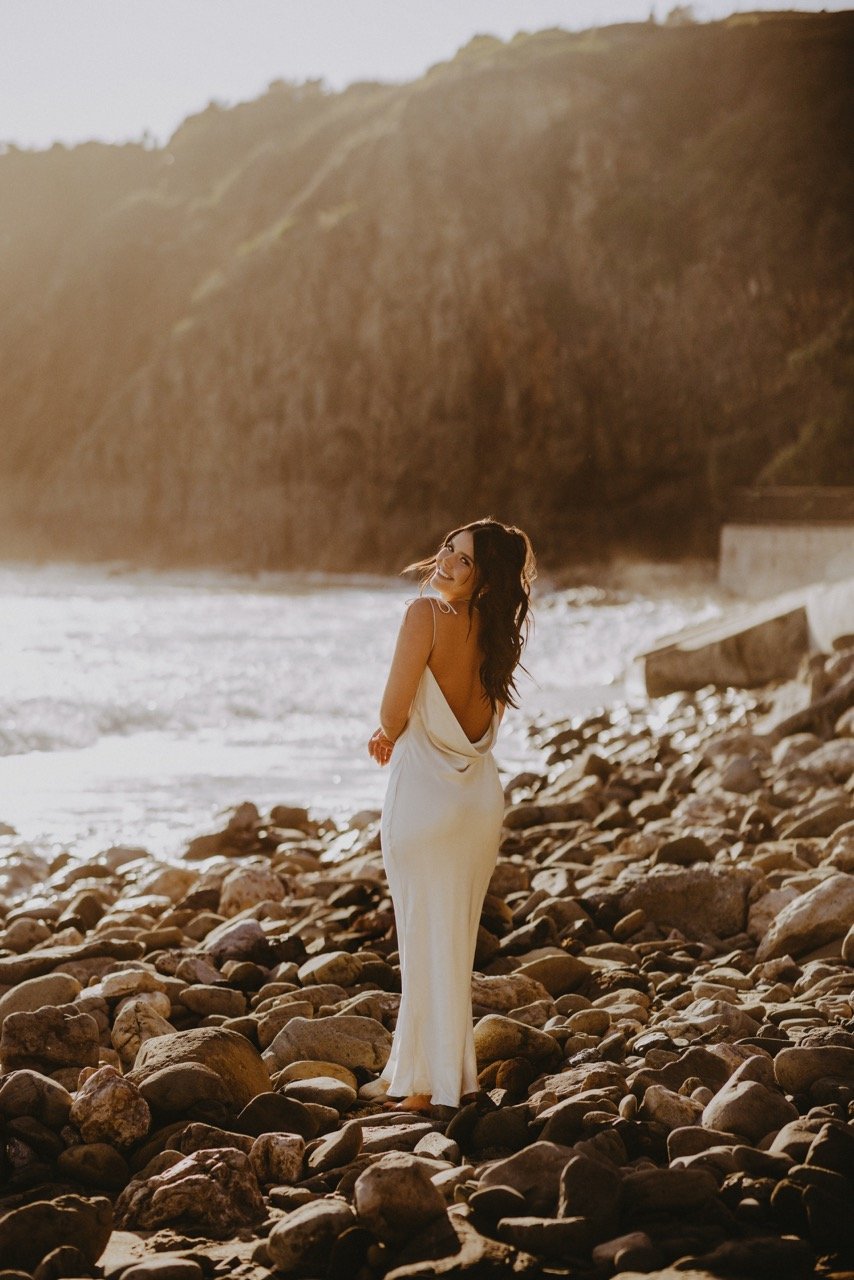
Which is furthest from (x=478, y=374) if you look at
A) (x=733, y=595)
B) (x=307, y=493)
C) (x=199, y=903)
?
(x=199, y=903)

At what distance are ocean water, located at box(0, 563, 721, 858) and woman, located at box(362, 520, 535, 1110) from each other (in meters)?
4.74

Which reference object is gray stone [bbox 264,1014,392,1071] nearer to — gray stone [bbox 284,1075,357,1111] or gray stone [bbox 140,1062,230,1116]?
gray stone [bbox 284,1075,357,1111]

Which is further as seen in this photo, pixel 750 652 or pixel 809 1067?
pixel 750 652

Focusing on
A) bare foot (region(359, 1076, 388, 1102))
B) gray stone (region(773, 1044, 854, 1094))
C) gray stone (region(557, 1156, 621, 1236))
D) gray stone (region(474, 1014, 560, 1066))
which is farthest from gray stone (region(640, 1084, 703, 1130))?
bare foot (region(359, 1076, 388, 1102))

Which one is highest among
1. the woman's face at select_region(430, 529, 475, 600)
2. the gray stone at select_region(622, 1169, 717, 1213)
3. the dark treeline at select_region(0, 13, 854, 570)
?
the dark treeline at select_region(0, 13, 854, 570)

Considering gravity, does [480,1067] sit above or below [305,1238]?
below

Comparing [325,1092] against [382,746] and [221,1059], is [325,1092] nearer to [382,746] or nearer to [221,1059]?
[221,1059]

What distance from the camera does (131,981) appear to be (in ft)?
18.4

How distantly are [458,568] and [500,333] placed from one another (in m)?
63.3

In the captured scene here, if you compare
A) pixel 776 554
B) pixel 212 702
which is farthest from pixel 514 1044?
pixel 776 554

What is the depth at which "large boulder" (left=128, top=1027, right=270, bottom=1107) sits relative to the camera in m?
4.53

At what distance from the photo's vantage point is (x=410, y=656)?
454 cm

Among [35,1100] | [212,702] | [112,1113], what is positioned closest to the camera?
[112,1113]

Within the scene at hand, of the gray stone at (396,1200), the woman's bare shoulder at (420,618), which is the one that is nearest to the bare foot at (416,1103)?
the gray stone at (396,1200)
